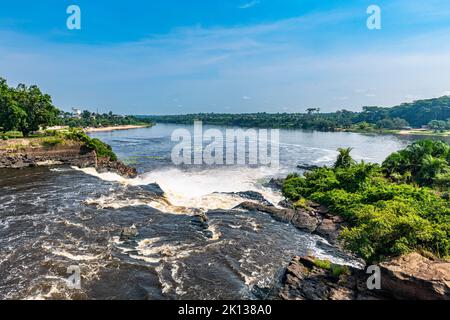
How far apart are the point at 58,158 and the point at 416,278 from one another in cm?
4912

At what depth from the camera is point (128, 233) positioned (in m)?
21.9

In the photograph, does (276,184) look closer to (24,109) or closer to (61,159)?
(61,159)

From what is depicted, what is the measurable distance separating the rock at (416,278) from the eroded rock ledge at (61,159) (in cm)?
3619

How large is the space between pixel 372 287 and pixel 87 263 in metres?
14.3

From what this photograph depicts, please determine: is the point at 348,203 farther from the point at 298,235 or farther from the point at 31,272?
the point at 31,272

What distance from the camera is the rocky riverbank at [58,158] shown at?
1788 inches

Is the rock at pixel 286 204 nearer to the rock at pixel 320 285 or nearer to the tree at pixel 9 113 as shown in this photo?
the rock at pixel 320 285

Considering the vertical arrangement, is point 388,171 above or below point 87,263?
above

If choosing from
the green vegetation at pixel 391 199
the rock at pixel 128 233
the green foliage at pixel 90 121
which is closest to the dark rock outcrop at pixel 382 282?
the green vegetation at pixel 391 199

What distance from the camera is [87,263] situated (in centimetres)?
1806

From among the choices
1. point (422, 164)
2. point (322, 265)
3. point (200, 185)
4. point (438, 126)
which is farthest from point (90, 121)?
point (322, 265)

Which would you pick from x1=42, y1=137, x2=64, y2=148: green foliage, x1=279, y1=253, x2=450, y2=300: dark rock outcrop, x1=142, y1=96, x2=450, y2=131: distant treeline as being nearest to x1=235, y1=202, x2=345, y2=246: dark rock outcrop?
x1=279, y1=253, x2=450, y2=300: dark rock outcrop

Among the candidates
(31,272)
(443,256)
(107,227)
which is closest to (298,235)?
(443,256)

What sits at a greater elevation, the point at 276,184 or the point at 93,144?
the point at 93,144
